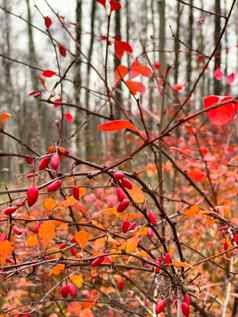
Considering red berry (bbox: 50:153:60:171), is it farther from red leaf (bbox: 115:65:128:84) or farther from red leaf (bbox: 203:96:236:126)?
red leaf (bbox: 115:65:128:84)

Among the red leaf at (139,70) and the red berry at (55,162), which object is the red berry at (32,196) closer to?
the red berry at (55,162)

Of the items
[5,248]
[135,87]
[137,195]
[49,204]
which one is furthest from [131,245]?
[135,87]

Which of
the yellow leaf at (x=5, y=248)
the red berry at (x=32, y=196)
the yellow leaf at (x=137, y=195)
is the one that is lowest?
the yellow leaf at (x=5, y=248)

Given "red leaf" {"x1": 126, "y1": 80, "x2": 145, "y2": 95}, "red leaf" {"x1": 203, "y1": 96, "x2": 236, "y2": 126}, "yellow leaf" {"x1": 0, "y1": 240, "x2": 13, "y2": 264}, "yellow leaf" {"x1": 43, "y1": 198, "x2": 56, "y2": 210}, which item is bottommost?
"yellow leaf" {"x1": 0, "y1": 240, "x2": 13, "y2": 264}

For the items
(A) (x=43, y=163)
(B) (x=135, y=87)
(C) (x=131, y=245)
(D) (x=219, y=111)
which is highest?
(B) (x=135, y=87)

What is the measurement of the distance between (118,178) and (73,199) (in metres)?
0.23

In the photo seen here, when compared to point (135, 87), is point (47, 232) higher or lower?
lower

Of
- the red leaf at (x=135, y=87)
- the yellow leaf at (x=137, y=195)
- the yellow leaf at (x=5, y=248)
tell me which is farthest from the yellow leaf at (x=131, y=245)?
the red leaf at (x=135, y=87)

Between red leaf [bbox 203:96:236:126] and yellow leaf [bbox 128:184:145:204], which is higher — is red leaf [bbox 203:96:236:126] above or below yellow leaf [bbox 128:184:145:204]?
above

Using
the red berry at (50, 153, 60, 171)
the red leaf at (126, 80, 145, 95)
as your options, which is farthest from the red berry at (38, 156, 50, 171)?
the red leaf at (126, 80, 145, 95)

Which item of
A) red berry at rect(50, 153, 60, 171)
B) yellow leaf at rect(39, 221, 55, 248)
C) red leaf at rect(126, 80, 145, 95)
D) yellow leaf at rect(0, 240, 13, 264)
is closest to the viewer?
red berry at rect(50, 153, 60, 171)

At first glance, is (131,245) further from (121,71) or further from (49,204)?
(121,71)

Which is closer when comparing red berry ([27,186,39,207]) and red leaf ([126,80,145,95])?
red berry ([27,186,39,207])

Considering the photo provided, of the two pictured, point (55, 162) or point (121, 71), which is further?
point (121, 71)
